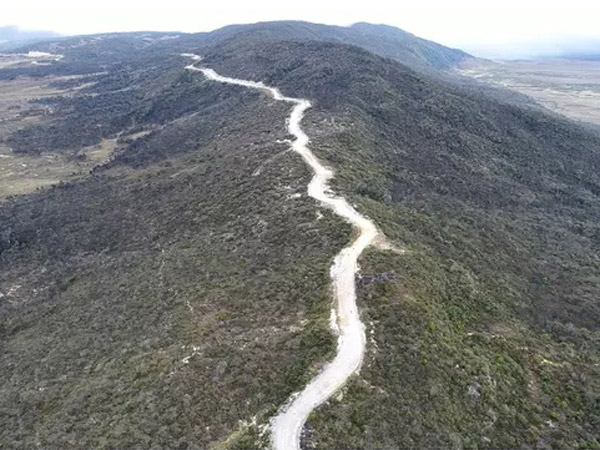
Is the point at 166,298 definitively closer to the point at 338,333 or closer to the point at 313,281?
the point at 313,281

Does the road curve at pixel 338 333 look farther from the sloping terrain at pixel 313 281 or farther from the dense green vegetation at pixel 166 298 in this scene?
the dense green vegetation at pixel 166 298

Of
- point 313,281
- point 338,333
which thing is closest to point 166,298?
point 313,281

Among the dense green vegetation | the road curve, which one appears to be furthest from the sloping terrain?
the road curve

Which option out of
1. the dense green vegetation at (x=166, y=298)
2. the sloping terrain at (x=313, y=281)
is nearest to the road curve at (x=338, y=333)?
the sloping terrain at (x=313, y=281)

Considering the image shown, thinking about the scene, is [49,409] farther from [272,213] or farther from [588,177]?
[588,177]

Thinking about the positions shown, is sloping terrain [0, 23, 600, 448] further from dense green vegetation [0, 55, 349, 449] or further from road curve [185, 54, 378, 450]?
road curve [185, 54, 378, 450]

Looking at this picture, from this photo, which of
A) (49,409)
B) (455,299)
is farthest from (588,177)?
(49,409)
